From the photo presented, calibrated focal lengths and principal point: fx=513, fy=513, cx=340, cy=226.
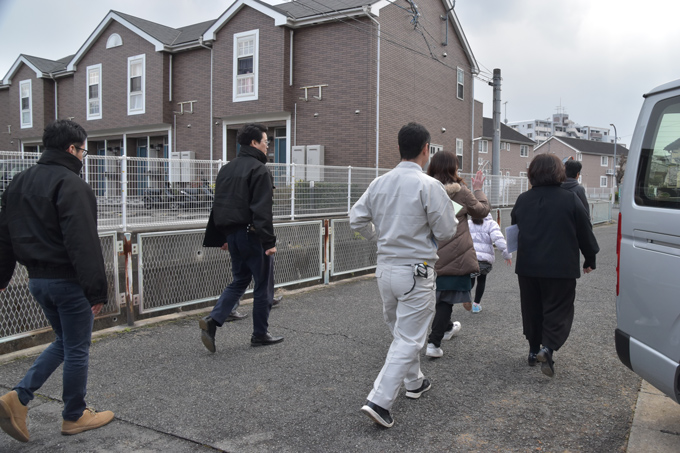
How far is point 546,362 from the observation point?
13.4 ft

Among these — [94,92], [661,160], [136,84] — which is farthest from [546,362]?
[94,92]

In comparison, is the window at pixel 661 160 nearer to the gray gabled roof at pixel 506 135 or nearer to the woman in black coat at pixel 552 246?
the woman in black coat at pixel 552 246

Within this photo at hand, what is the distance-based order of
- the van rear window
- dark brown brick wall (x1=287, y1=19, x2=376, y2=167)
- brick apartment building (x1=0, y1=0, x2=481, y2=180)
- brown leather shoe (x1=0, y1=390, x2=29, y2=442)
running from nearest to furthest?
the van rear window → brown leather shoe (x1=0, y1=390, x2=29, y2=442) → dark brown brick wall (x1=287, y1=19, x2=376, y2=167) → brick apartment building (x1=0, y1=0, x2=481, y2=180)

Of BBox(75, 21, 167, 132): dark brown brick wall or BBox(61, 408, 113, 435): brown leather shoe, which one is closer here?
BBox(61, 408, 113, 435): brown leather shoe

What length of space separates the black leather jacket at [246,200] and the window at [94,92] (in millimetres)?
20309

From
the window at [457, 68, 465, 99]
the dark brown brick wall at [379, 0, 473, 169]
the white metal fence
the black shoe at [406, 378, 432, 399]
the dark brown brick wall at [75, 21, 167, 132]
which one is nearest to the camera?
the black shoe at [406, 378, 432, 399]

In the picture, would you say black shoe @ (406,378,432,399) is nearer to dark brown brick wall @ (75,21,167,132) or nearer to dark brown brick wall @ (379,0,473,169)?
dark brown brick wall @ (379,0,473,169)

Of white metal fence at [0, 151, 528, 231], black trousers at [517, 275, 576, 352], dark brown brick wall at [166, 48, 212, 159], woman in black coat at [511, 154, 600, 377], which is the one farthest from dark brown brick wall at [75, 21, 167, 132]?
black trousers at [517, 275, 576, 352]

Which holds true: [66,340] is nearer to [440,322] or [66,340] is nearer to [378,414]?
[378,414]

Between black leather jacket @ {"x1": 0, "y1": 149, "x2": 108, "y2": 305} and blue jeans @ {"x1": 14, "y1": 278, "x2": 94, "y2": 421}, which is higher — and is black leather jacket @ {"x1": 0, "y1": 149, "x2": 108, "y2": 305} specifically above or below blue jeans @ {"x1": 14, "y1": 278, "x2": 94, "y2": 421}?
above

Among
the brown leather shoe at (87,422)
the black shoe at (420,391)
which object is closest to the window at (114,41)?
the brown leather shoe at (87,422)

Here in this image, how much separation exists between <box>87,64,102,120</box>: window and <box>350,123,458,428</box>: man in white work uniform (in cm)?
2215

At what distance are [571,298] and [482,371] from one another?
93cm

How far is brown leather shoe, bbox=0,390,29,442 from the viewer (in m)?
2.98
